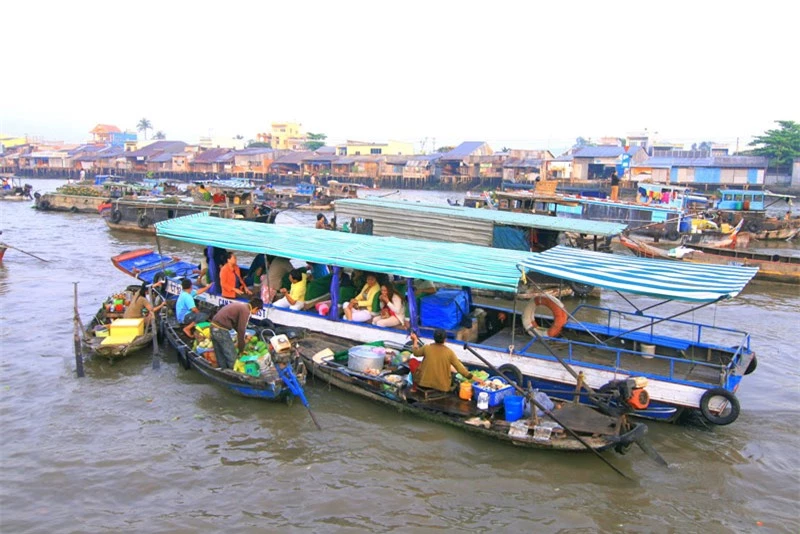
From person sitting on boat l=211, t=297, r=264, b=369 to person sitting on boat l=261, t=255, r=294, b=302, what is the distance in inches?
72.4

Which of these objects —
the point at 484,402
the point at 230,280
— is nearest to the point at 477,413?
the point at 484,402

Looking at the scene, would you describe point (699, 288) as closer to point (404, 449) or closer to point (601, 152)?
point (404, 449)

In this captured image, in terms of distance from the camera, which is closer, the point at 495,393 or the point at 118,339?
the point at 495,393

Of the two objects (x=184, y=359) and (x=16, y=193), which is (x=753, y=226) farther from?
(x=16, y=193)

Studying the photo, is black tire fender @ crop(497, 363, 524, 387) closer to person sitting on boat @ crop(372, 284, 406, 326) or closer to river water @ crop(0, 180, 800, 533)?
river water @ crop(0, 180, 800, 533)

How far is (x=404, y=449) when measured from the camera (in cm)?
760

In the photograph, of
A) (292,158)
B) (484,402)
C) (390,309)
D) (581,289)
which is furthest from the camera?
(292,158)

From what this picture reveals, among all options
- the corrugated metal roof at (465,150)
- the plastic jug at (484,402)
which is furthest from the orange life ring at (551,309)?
the corrugated metal roof at (465,150)

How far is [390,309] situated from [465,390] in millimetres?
2133

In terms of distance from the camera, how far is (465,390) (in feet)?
25.6

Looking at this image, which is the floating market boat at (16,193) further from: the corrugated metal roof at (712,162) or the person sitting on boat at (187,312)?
the corrugated metal roof at (712,162)

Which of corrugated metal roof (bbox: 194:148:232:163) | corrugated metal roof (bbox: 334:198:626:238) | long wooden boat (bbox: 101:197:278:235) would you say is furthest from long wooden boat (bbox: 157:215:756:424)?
corrugated metal roof (bbox: 194:148:232:163)

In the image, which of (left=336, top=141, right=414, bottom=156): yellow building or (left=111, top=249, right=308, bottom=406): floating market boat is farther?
(left=336, top=141, right=414, bottom=156): yellow building

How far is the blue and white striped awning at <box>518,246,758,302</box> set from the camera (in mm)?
7395
